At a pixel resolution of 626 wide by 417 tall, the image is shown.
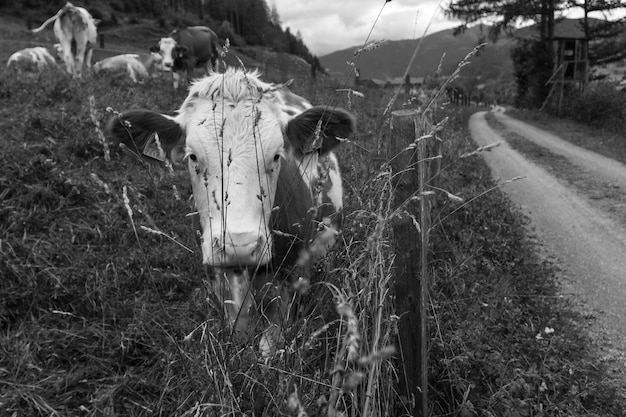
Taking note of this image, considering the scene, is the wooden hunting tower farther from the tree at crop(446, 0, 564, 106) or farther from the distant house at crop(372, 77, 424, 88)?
the distant house at crop(372, 77, 424, 88)

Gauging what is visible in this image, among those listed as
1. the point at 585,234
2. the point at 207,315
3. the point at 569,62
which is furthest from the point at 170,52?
the point at 569,62

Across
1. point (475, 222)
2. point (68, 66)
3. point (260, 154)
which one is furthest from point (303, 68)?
point (260, 154)

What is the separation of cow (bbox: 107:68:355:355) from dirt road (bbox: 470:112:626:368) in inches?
109

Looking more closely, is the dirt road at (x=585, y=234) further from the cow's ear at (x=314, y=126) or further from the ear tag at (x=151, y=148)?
the ear tag at (x=151, y=148)

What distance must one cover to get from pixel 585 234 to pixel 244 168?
228 inches

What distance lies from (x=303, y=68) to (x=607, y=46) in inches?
694

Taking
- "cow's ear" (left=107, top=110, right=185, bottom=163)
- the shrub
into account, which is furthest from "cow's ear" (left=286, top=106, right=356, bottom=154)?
the shrub

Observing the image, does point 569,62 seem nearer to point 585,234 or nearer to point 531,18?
point 531,18

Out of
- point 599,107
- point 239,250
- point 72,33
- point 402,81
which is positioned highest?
point 72,33

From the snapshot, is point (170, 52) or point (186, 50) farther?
point (170, 52)

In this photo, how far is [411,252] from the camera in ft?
7.98

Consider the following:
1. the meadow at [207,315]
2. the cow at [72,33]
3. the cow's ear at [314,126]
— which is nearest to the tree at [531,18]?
the cow at [72,33]

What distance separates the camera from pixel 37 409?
9.21 ft

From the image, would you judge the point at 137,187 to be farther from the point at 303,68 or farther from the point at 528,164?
the point at 303,68
